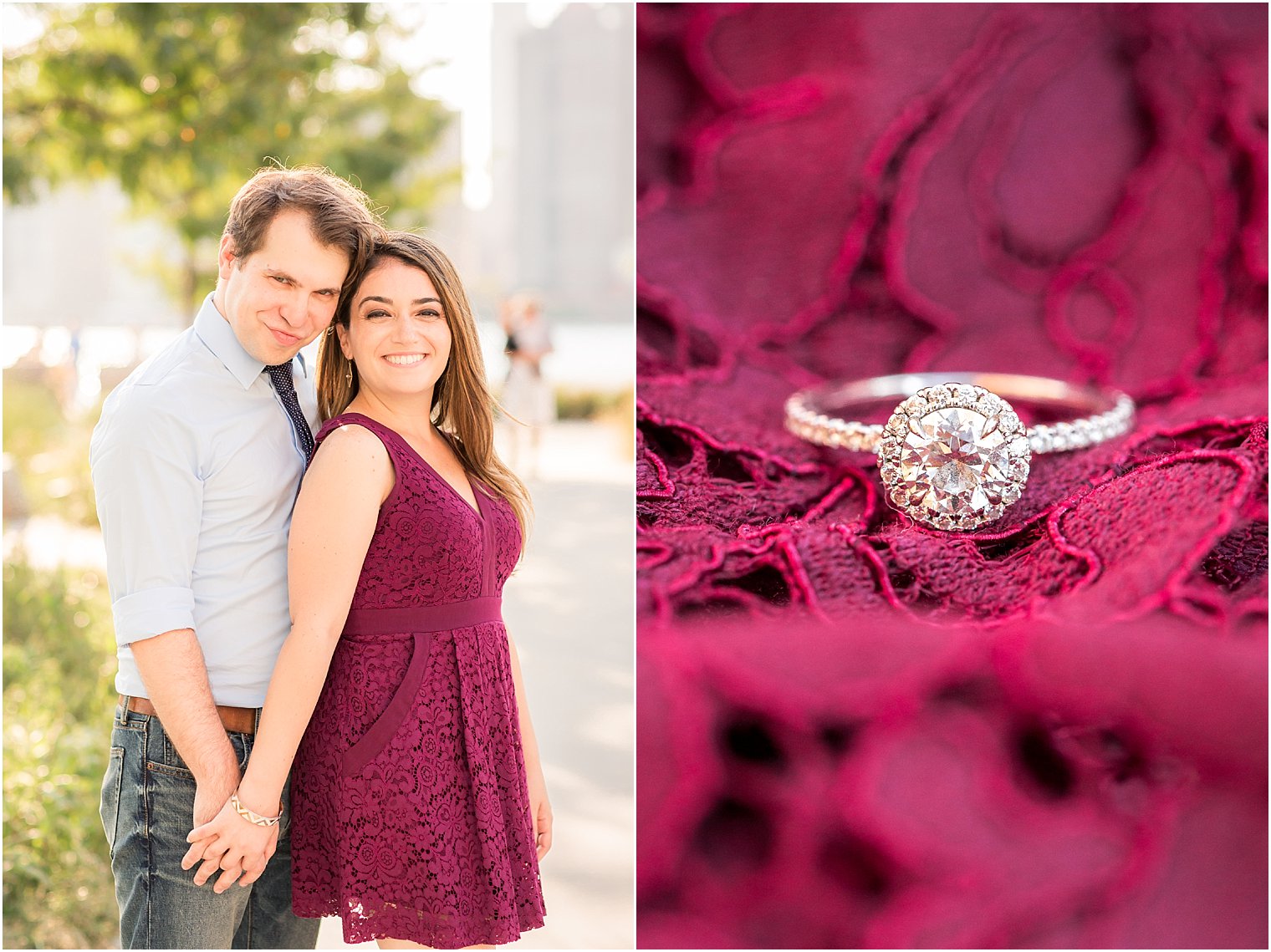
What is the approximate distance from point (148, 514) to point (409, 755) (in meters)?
0.19

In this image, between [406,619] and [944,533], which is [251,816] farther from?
[944,533]

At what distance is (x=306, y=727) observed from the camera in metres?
0.56

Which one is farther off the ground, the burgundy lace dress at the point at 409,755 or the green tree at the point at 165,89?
the green tree at the point at 165,89

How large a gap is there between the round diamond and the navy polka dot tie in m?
0.34

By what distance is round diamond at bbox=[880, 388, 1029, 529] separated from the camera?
0.52 m

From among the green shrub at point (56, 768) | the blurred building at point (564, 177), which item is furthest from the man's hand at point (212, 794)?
the blurred building at point (564, 177)

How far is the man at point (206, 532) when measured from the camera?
0.52 metres

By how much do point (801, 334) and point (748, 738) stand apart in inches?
20.9

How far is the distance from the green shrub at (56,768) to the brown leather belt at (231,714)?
49cm

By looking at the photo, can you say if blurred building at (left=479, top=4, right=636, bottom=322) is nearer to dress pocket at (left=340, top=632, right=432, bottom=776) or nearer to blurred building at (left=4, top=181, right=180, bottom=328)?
blurred building at (left=4, top=181, right=180, bottom=328)

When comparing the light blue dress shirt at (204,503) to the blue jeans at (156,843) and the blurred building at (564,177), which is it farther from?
the blurred building at (564,177)

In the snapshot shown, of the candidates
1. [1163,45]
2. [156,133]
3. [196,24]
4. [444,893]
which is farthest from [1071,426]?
[156,133]

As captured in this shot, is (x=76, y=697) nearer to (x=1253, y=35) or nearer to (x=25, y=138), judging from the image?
(x=25, y=138)

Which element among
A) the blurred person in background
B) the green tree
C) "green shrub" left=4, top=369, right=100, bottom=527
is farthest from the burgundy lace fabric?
the blurred person in background
